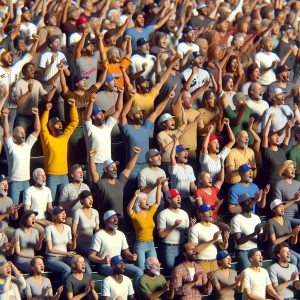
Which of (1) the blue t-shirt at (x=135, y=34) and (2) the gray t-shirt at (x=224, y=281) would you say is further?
(1) the blue t-shirt at (x=135, y=34)

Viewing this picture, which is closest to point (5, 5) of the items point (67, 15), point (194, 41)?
point (67, 15)

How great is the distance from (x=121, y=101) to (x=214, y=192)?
2.14 m

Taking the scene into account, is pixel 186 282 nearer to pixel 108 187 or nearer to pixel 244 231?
pixel 244 231

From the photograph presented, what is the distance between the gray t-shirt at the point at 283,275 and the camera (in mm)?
24922

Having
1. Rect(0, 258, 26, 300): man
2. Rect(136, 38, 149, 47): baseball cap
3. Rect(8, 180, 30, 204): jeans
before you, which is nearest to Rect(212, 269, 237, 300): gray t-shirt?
Rect(0, 258, 26, 300): man

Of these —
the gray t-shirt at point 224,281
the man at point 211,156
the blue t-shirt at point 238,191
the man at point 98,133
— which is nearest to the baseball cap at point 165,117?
the man at point 211,156

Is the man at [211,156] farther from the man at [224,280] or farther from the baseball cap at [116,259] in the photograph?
the baseball cap at [116,259]

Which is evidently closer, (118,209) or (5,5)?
(118,209)

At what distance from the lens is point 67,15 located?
92.6 ft

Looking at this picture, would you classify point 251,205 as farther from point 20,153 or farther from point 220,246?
point 20,153

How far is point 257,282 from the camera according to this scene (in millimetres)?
24453

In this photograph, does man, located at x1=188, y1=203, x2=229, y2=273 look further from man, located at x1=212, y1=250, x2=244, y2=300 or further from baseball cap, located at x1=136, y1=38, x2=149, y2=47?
baseball cap, located at x1=136, y1=38, x2=149, y2=47

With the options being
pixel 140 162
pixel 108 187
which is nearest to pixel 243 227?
pixel 140 162

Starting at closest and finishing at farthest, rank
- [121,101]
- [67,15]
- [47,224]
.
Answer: [47,224]
[121,101]
[67,15]
